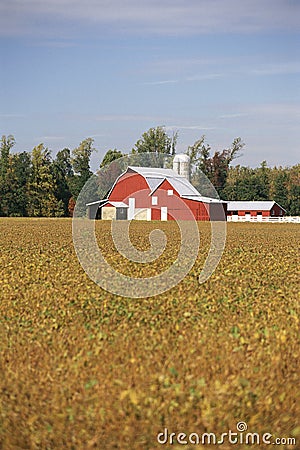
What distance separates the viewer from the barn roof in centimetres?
9256

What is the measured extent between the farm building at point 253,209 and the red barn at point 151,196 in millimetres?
50381

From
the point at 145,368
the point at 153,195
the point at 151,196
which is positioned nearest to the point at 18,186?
the point at 151,196

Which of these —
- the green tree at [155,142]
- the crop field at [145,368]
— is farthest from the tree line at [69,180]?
the crop field at [145,368]

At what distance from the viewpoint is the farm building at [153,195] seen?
23.9 meters

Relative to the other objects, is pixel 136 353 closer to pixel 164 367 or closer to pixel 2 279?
pixel 164 367

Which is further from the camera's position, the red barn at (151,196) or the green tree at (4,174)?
the green tree at (4,174)

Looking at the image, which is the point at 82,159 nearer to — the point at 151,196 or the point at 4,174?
the point at 4,174

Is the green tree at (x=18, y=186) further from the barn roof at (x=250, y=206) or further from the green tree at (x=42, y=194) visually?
the barn roof at (x=250, y=206)

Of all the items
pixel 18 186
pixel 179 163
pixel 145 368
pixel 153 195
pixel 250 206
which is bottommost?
pixel 145 368

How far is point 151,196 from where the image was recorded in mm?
33219

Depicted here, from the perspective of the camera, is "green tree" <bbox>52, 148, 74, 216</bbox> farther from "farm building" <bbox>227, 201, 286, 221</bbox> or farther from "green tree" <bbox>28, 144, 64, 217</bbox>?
"farm building" <bbox>227, 201, 286, 221</bbox>

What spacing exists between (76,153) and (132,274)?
8281 cm

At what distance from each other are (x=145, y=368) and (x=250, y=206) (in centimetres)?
8756

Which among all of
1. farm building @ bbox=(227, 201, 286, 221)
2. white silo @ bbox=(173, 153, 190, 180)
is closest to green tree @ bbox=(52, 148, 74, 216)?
farm building @ bbox=(227, 201, 286, 221)
